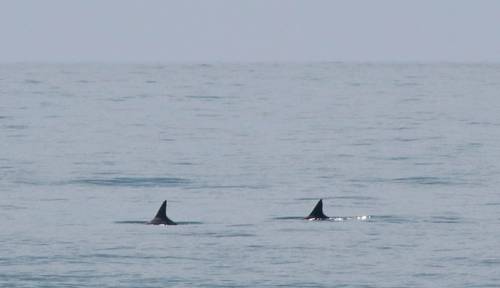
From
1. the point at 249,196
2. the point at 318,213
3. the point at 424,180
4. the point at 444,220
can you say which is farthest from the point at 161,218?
the point at 424,180

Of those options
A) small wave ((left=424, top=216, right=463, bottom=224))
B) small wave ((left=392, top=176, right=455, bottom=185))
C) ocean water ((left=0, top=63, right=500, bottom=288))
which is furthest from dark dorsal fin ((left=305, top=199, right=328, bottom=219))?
small wave ((left=392, top=176, right=455, bottom=185))

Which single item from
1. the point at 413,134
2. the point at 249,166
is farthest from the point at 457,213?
the point at 413,134

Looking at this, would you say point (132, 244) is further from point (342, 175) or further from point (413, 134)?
point (413, 134)

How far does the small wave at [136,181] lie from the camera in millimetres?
40906

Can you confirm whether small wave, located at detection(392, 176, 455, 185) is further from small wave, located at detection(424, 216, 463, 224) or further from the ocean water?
small wave, located at detection(424, 216, 463, 224)

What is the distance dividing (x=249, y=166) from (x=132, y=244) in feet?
48.9

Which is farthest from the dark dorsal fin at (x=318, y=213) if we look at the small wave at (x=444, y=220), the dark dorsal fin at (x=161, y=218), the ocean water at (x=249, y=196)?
the dark dorsal fin at (x=161, y=218)

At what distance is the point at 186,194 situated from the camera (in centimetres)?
3872

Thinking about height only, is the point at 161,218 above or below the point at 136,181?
below

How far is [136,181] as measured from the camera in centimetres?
4178

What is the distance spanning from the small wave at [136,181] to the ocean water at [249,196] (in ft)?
0.24

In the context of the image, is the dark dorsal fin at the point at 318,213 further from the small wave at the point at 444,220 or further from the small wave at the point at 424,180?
the small wave at the point at 424,180

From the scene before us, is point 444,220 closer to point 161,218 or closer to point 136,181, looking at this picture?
point 161,218

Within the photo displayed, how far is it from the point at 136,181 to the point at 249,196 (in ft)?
15.6
